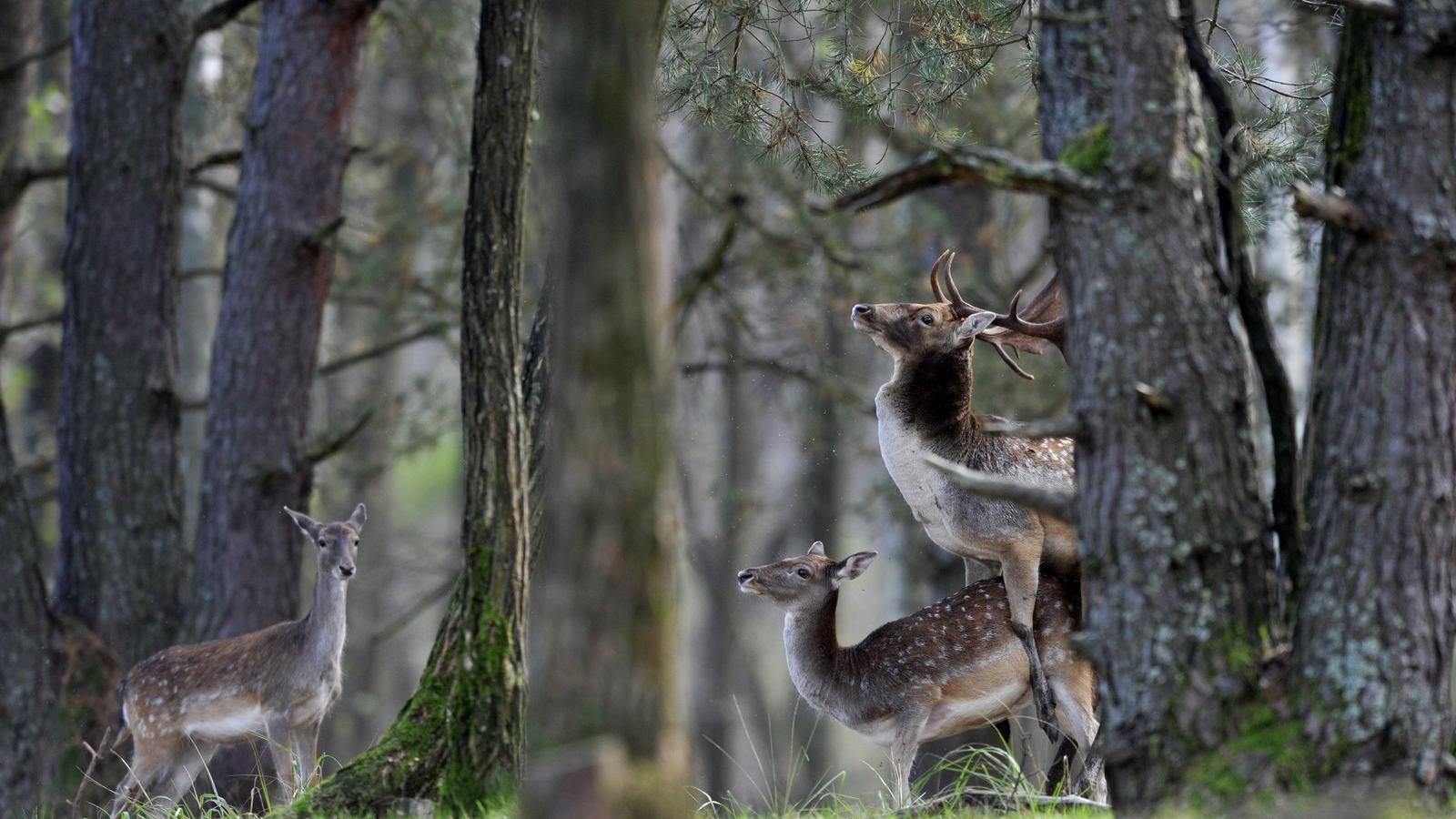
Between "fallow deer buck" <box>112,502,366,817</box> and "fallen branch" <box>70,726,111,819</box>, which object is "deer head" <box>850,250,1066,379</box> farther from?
"fallen branch" <box>70,726,111,819</box>

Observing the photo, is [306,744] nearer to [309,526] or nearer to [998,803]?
[309,526]

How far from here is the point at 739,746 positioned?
78.7 ft

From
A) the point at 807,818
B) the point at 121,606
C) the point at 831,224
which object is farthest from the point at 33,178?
the point at 807,818

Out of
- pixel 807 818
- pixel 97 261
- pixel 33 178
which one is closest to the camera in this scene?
pixel 807 818

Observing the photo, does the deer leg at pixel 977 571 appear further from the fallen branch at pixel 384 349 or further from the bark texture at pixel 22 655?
the fallen branch at pixel 384 349

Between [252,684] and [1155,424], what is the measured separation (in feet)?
18.1

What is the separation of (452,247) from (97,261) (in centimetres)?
458

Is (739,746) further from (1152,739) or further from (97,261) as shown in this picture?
(1152,739)

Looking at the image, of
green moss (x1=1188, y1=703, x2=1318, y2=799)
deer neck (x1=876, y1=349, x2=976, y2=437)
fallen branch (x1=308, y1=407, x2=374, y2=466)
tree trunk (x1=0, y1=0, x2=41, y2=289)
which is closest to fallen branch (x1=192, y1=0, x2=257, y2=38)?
tree trunk (x1=0, y1=0, x2=41, y2=289)

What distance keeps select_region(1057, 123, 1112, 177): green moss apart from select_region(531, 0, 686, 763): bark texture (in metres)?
1.22

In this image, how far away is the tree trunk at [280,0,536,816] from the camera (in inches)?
220

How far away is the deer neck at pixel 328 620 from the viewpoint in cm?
798

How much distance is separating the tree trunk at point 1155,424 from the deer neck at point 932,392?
2.68 meters

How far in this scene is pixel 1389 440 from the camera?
3.96m
